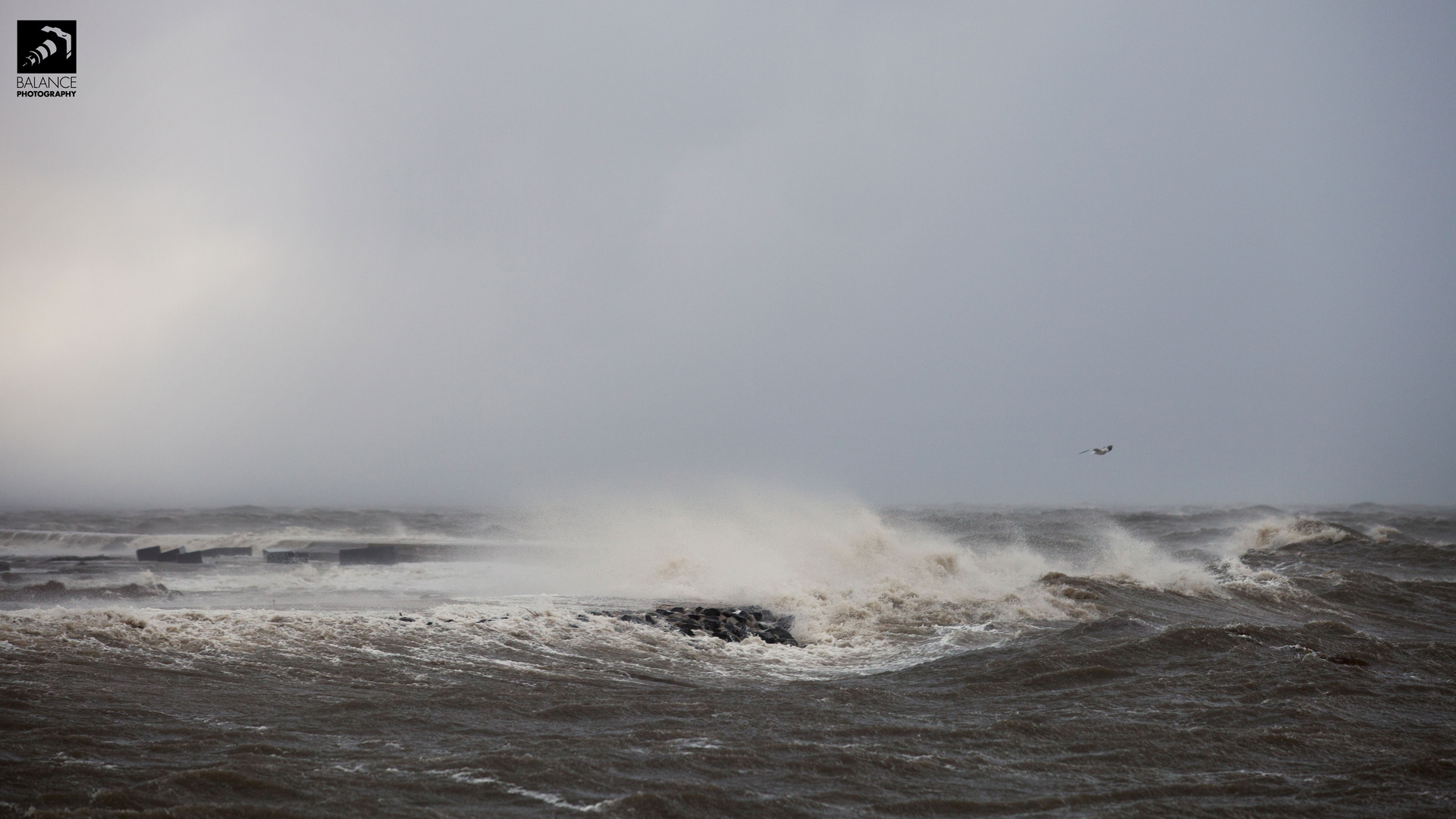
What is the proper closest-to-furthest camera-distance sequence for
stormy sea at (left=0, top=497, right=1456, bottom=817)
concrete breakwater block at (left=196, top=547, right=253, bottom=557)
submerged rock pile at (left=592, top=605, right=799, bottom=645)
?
stormy sea at (left=0, top=497, right=1456, bottom=817) < submerged rock pile at (left=592, top=605, right=799, bottom=645) < concrete breakwater block at (left=196, top=547, right=253, bottom=557)

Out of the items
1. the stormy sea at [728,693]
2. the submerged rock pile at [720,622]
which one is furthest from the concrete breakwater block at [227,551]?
the submerged rock pile at [720,622]

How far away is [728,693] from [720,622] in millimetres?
4299

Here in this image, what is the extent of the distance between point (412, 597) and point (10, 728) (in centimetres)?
916

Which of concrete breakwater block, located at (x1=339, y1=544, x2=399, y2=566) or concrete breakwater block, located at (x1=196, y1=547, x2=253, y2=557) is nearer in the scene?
concrete breakwater block, located at (x1=339, y1=544, x2=399, y2=566)

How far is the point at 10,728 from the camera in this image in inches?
249

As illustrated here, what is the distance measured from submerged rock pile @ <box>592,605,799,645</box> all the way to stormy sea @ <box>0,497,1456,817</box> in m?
0.07

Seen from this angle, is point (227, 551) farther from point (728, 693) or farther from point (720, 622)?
point (728, 693)

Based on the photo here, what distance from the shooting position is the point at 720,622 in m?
13.0

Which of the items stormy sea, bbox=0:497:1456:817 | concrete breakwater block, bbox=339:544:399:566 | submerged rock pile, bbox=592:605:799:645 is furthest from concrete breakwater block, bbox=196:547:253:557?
submerged rock pile, bbox=592:605:799:645

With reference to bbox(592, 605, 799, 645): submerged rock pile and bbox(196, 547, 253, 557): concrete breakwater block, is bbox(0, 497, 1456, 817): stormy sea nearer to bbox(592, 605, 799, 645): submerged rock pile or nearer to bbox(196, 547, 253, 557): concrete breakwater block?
bbox(592, 605, 799, 645): submerged rock pile

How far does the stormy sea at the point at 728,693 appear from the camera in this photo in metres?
5.75

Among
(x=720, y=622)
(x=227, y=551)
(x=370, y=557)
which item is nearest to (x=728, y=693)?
(x=720, y=622)

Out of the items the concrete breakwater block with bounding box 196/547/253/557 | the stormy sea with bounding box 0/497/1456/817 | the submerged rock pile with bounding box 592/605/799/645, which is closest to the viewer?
the stormy sea with bounding box 0/497/1456/817

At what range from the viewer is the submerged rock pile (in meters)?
12.3
